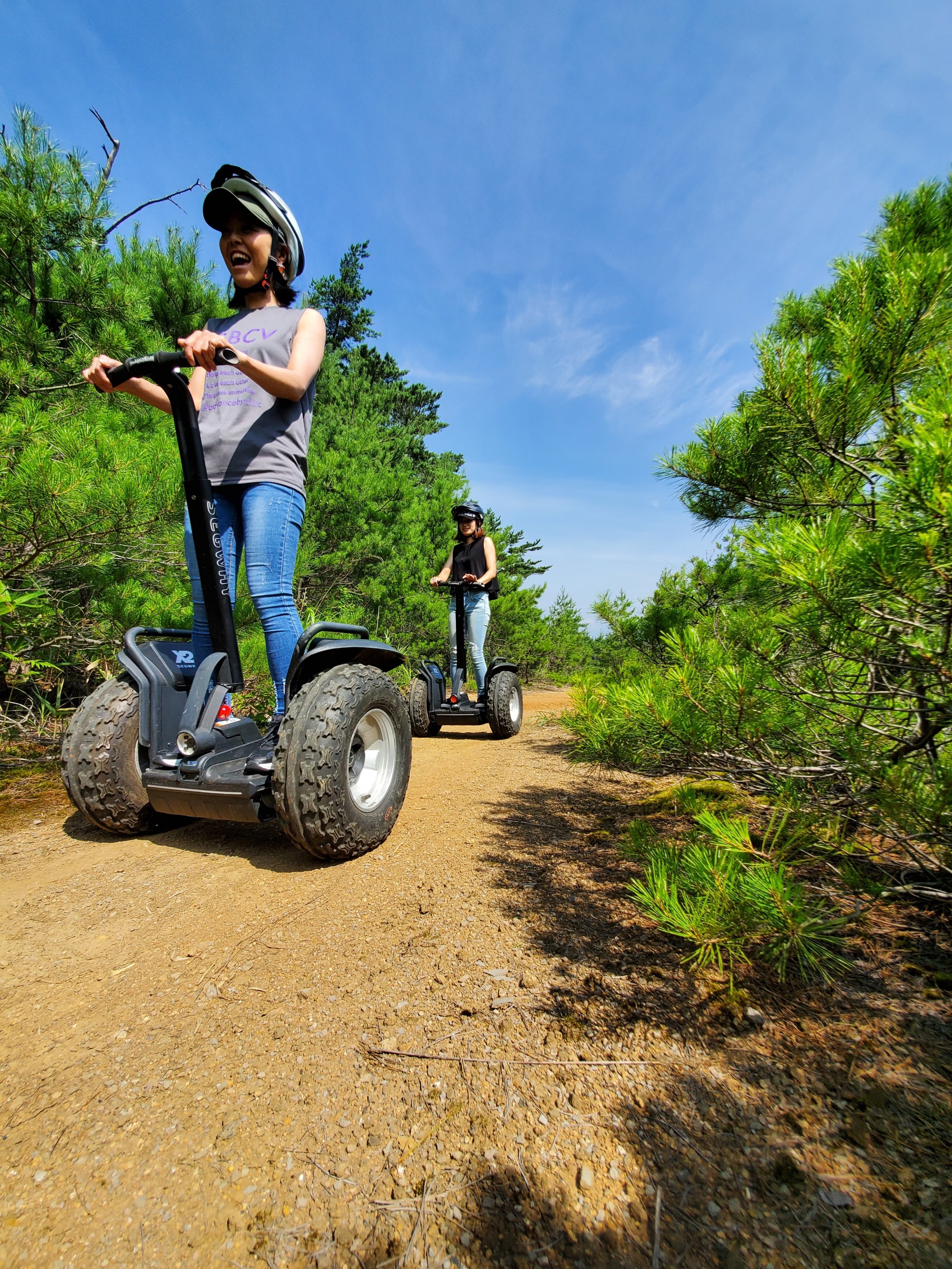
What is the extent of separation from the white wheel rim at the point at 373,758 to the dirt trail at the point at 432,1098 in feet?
1.78

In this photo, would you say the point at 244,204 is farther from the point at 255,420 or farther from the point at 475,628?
the point at 475,628

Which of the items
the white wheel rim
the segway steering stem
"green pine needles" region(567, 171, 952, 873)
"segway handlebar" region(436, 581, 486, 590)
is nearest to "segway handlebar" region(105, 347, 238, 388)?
the segway steering stem

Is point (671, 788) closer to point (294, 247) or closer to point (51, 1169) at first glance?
point (51, 1169)

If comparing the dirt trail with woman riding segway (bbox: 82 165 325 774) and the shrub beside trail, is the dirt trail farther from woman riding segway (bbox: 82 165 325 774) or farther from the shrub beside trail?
woman riding segway (bbox: 82 165 325 774)

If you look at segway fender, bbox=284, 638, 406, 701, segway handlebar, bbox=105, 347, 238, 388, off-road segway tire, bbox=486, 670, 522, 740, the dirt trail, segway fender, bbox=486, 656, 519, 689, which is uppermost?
segway handlebar, bbox=105, 347, 238, 388

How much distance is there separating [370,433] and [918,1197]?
942cm

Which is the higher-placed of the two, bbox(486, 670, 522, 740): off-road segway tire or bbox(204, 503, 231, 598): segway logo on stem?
bbox(204, 503, 231, 598): segway logo on stem

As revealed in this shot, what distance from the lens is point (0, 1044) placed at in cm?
97

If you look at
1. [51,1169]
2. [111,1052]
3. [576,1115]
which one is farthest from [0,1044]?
[576,1115]

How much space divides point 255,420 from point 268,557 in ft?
1.72

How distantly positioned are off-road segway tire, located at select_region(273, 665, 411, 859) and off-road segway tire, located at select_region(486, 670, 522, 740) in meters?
2.27

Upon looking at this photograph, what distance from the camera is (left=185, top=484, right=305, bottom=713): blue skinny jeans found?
6.44ft

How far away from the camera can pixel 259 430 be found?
1989mm

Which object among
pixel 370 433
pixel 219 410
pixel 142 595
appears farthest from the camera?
pixel 370 433
